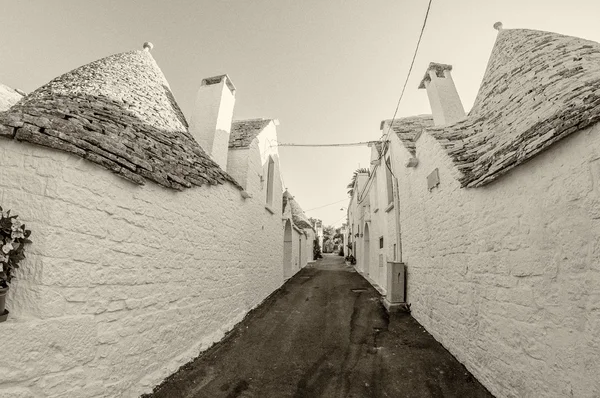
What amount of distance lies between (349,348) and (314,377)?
1333 mm

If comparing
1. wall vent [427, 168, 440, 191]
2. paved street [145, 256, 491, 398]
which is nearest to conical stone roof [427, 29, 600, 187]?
wall vent [427, 168, 440, 191]

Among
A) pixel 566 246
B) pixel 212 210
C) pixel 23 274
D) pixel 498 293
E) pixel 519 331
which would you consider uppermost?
pixel 212 210

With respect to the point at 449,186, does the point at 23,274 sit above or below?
below

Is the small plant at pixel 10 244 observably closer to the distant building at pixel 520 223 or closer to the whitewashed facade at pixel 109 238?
the whitewashed facade at pixel 109 238

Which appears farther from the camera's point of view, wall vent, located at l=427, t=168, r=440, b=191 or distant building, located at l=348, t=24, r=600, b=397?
wall vent, located at l=427, t=168, r=440, b=191

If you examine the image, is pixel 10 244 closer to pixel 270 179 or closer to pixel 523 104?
pixel 523 104

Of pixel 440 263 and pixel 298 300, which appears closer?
pixel 440 263

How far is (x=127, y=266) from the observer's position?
356cm

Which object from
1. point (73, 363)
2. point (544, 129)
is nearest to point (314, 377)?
point (73, 363)

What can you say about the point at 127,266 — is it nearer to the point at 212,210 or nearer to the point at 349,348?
the point at 212,210

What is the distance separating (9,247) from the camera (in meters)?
2.42

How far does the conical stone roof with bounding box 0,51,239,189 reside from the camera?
9.75 feet

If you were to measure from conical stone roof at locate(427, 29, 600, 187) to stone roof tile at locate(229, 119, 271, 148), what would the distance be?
213 inches

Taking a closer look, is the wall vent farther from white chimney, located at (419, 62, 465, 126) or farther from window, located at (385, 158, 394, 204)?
window, located at (385, 158, 394, 204)
